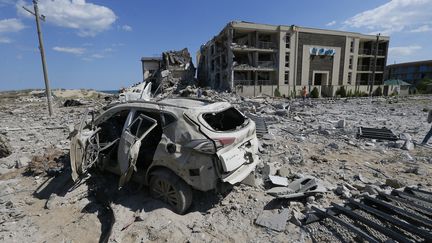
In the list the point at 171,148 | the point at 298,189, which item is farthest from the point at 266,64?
the point at 171,148

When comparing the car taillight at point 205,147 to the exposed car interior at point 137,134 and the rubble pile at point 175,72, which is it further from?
the rubble pile at point 175,72

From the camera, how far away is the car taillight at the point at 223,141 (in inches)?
124

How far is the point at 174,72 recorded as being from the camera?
1471 inches

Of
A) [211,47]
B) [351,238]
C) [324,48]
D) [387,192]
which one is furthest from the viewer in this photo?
[211,47]

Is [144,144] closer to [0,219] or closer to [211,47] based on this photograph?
[0,219]

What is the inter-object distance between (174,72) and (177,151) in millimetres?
35704

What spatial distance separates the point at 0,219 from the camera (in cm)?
347

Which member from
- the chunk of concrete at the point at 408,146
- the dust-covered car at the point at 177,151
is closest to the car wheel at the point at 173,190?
the dust-covered car at the point at 177,151

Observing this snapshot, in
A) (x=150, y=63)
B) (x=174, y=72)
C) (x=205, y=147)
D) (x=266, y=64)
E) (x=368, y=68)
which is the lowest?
(x=205, y=147)

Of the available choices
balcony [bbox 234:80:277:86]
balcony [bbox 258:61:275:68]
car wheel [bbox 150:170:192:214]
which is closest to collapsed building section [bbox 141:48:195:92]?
balcony [bbox 234:80:277:86]

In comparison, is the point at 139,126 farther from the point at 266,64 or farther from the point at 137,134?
the point at 266,64

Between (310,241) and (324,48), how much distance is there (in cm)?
3968

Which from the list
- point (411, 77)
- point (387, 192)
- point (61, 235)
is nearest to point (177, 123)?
point (61, 235)

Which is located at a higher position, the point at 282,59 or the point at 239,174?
the point at 282,59
